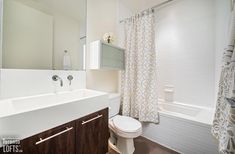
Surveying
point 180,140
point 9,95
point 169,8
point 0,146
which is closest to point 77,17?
point 9,95

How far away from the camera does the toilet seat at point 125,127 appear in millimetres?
1279

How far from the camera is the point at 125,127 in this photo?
53.2 inches

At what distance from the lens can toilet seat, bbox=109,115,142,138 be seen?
1.28m

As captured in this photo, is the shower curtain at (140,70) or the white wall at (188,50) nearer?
the shower curtain at (140,70)

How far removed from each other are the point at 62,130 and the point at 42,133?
0.14 meters

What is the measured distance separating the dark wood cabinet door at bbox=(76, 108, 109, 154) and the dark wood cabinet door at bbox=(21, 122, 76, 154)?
2.6 inches

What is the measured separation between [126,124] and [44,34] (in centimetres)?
144

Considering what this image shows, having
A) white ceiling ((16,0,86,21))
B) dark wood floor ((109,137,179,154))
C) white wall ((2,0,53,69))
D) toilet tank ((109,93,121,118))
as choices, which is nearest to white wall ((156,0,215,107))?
dark wood floor ((109,137,179,154))

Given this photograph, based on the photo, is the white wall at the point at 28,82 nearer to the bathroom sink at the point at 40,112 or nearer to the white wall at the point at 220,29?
the bathroom sink at the point at 40,112

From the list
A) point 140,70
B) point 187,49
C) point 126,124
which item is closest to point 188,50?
point 187,49

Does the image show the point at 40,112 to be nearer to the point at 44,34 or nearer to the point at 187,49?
the point at 44,34

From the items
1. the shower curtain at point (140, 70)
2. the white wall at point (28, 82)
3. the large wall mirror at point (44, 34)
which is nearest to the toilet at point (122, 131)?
the shower curtain at point (140, 70)

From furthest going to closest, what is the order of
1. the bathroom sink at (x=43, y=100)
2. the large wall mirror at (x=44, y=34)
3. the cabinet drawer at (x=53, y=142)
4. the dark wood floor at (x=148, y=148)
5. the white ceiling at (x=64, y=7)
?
the dark wood floor at (x=148, y=148)
the white ceiling at (x=64, y=7)
the large wall mirror at (x=44, y=34)
the bathroom sink at (x=43, y=100)
the cabinet drawer at (x=53, y=142)

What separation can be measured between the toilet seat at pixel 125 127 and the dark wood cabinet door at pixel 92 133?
17 cm
